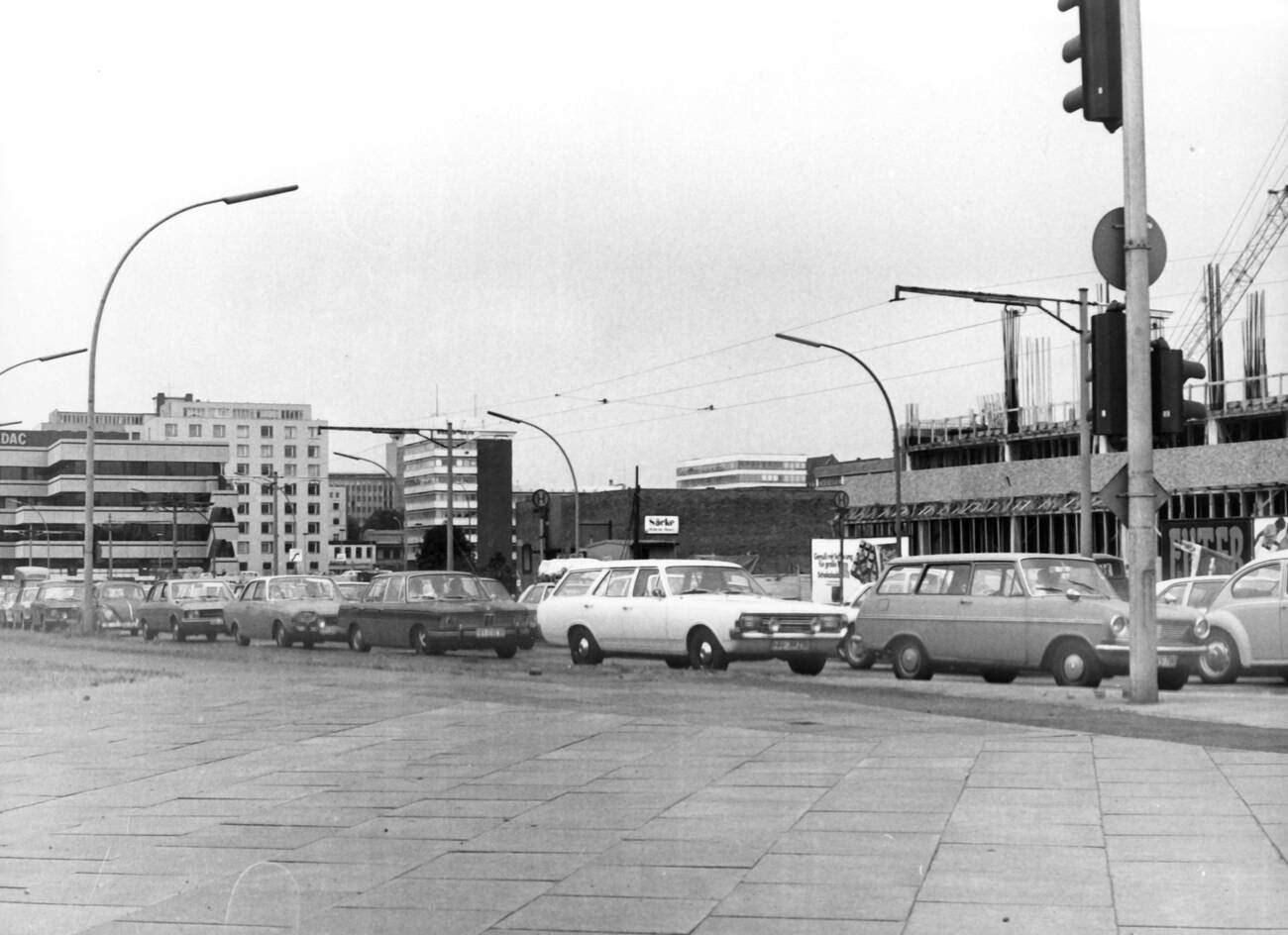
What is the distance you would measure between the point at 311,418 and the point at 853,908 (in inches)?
1847

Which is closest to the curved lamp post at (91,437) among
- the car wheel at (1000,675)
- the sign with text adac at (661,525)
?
the car wheel at (1000,675)

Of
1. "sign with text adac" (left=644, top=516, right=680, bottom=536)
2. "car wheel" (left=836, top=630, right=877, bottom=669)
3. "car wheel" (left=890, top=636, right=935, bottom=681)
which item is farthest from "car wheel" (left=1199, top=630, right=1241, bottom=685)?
"sign with text adac" (left=644, top=516, right=680, bottom=536)

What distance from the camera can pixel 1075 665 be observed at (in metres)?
17.6

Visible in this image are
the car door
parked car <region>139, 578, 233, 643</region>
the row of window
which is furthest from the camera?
the row of window

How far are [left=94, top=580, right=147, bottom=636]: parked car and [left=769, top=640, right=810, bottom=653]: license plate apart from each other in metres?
21.9

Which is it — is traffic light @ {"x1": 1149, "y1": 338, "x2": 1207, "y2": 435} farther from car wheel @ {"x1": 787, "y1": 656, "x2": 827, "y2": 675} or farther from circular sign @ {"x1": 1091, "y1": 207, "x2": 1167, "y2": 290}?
car wheel @ {"x1": 787, "y1": 656, "x2": 827, "y2": 675}

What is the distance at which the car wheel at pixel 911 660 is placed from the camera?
1936cm

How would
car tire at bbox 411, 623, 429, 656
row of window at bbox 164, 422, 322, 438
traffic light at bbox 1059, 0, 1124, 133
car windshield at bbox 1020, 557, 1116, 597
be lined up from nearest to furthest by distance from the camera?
traffic light at bbox 1059, 0, 1124, 133 → car windshield at bbox 1020, 557, 1116, 597 → car tire at bbox 411, 623, 429, 656 → row of window at bbox 164, 422, 322, 438

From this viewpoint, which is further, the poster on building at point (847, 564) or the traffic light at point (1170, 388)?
the poster on building at point (847, 564)

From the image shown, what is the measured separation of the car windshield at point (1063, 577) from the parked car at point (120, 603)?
24.8 m

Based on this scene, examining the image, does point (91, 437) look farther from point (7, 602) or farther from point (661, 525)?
point (661, 525)

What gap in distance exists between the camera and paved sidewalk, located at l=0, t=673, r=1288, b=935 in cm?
605

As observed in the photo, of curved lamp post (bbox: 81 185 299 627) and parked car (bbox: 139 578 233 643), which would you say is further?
parked car (bbox: 139 578 233 643)

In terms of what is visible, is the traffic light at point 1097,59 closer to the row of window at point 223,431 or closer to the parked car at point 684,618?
the parked car at point 684,618
